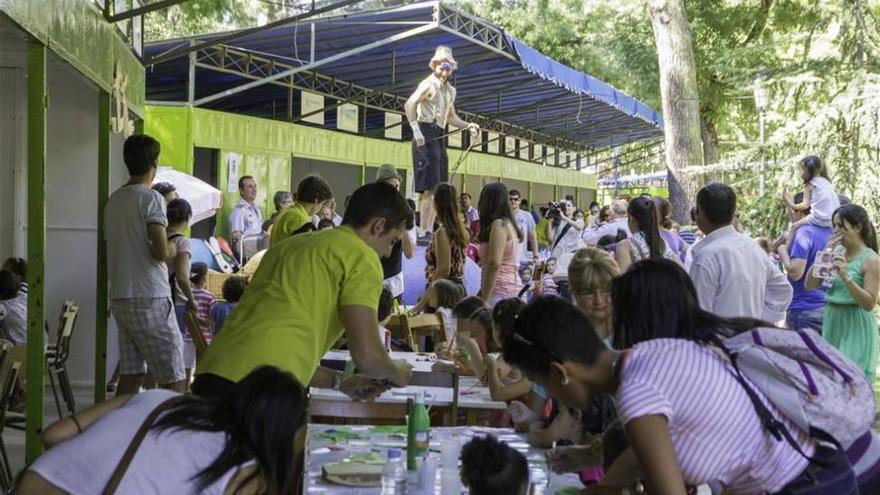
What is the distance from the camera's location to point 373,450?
14.3ft

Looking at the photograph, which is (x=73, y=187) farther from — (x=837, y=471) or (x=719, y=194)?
(x=837, y=471)

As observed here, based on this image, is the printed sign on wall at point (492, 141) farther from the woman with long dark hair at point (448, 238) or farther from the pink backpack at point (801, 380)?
the pink backpack at point (801, 380)

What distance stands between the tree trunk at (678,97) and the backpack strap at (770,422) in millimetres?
11732

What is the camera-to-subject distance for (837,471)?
304cm

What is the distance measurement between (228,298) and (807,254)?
4349 millimetres

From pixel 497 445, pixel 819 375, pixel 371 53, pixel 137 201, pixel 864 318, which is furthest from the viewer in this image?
pixel 371 53

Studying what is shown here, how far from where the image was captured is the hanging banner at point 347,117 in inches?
766

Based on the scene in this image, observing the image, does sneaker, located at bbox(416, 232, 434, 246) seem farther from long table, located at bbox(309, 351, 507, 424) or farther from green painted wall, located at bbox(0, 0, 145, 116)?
long table, located at bbox(309, 351, 507, 424)

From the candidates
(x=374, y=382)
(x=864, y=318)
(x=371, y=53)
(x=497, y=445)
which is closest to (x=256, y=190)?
(x=371, y=53)

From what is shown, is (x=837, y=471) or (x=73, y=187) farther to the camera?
(x=73, y=187)

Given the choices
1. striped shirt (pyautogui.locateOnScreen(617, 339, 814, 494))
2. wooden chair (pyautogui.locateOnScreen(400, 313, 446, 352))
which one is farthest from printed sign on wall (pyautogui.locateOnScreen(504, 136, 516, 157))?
striped shirt (pyautogui.locateOnScreen(617, 339, 814, 494))

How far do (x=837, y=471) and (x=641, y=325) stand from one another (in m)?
0.66

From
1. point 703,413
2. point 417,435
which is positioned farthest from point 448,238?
point 703,413

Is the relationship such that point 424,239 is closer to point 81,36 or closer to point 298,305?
point 81,36
